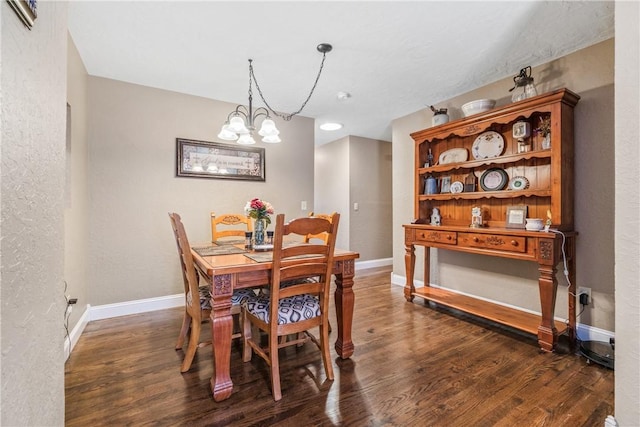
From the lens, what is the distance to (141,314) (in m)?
2.85

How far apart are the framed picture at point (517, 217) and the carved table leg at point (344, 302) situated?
1648mm

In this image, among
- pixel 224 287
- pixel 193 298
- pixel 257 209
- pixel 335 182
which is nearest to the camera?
pixel 224 287

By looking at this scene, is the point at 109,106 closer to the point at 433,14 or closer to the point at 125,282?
the point at 125,282

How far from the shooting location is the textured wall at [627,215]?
946 millimetres

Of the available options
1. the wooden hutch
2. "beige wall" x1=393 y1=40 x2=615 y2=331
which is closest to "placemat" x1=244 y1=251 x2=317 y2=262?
the wooden hutch

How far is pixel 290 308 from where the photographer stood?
1.70 meters

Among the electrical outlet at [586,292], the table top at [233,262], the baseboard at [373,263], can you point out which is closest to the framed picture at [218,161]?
the table top at [233,262]

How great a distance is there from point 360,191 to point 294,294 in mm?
3558

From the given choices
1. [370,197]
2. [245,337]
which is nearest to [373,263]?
[370,197]

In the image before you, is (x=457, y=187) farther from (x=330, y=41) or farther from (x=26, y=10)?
(x=26, y=10)

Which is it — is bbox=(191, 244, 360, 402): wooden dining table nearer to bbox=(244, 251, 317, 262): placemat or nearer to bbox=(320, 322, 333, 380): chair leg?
bbox=(244, 251, 317, 262): placemat

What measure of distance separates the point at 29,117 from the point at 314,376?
1774 mm

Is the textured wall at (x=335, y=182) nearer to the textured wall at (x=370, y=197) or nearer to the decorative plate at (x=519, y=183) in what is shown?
the textured wall at (x=370, y=197)

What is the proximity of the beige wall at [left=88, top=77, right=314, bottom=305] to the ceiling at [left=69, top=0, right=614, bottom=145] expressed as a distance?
0.21 metres
